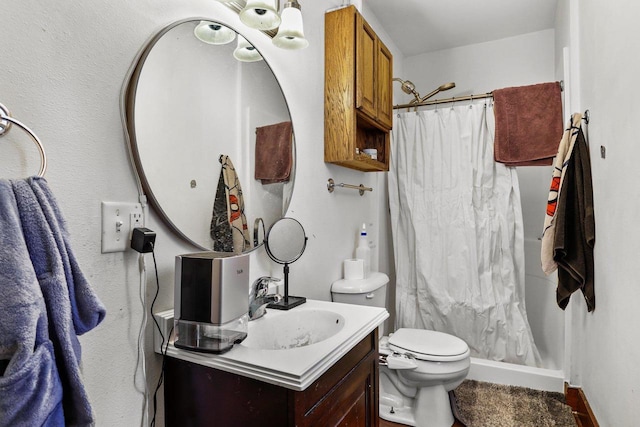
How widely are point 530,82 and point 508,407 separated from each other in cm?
228

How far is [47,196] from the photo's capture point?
675 millimetres

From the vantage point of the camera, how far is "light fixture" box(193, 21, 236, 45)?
3.71ft

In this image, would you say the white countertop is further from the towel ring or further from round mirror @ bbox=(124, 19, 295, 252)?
the towel ring

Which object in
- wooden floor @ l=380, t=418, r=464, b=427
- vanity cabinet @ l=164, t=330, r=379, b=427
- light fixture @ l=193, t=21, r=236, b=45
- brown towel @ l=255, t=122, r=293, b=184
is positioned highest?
light fixture @ l=193, t=21, r=236, b=45

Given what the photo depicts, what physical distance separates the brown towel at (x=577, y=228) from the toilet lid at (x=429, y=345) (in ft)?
1.92

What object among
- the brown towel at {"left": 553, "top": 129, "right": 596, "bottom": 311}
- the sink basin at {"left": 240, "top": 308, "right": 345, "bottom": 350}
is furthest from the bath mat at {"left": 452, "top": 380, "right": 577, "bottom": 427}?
the sink basin at {"left": 240, "top": 308, "right": 345, "bottom": 350}

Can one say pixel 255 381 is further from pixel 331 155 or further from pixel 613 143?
pixel 613 143

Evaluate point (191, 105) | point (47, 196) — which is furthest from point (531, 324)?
point (47, 196)

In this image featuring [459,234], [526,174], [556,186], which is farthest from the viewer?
[526,174]

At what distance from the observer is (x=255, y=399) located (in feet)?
2.86

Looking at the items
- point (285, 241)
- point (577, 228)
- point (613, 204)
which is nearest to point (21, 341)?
point (285, 241)

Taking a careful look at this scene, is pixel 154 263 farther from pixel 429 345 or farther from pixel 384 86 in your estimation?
pixel 384 86

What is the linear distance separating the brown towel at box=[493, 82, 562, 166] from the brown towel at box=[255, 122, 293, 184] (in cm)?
155

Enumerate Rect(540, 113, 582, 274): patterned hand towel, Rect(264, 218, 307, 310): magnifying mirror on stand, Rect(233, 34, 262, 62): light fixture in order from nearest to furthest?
Rect(233, 34, 262, 62): light fixture < Rect(264, 218, 307, 310): magnifying mirror on stand < Rect(540, 113, 582, 274): patterned hand towel
